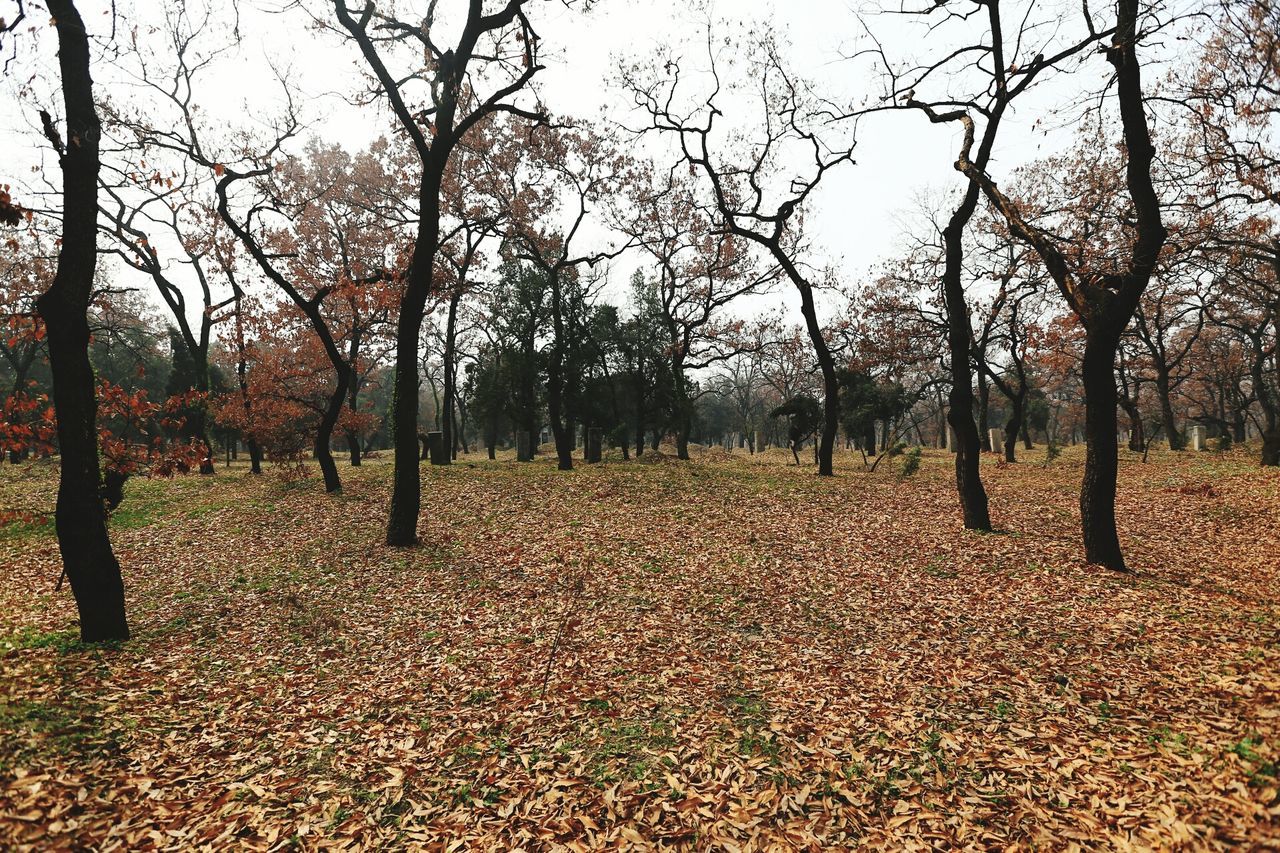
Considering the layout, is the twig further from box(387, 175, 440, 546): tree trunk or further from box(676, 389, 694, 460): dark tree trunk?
box(676, 389, 694, 460): dark tree trunk

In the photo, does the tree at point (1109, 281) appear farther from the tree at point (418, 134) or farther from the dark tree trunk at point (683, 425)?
the dark tree trunk at point (683, 425)

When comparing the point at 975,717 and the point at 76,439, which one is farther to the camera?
the point at 76,439

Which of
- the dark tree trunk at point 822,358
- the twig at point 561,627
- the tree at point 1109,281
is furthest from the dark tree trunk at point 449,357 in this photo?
the tree at point 1109,281

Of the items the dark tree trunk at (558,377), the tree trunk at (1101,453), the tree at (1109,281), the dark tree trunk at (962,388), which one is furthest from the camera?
the dark tree trunk at (558,377)

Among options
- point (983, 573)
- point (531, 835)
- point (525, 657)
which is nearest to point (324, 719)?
point (525, 657)

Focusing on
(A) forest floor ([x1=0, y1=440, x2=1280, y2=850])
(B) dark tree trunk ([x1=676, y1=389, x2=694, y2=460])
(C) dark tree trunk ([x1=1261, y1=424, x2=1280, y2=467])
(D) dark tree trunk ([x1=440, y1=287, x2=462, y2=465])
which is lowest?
(A) forest floor ([x1=0, y1=440, x2=1280, y2=850])

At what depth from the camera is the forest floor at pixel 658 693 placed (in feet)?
12.9

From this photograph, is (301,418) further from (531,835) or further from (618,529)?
(531,835)

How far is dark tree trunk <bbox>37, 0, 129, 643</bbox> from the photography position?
580 cm

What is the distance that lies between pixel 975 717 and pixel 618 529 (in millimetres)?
7507

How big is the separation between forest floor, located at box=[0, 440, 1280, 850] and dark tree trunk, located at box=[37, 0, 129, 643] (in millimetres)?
1224

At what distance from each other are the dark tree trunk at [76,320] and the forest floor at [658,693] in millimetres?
1224

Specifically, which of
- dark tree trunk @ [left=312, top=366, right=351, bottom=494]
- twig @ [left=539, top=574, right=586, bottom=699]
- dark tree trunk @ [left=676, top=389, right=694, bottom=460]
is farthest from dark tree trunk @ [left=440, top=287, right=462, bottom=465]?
twig @ [left=539, top=574, right=586, bottom=699]

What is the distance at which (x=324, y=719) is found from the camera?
17.1ft
